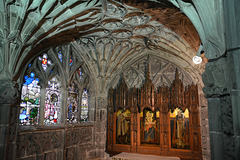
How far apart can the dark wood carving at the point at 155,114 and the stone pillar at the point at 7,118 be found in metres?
4.61

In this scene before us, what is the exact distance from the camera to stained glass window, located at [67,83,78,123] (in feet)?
25.5

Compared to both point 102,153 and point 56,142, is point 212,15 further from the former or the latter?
point 102,153

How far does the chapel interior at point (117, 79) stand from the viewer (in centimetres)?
258

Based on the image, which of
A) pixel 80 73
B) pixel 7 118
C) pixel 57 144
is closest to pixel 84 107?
pixel 80 73

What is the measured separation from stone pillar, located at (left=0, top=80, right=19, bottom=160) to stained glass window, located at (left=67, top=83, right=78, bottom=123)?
2683 millimetres

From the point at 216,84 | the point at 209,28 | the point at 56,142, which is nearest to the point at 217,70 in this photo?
the point at 216,84

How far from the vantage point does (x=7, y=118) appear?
4883 mm

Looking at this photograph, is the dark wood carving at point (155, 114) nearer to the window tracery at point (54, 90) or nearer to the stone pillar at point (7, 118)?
the window tracery at point (54, 90)

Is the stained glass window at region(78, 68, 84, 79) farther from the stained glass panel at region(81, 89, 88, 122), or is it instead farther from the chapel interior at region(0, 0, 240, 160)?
the stained glass panel at region(81, 89, 88, 122)

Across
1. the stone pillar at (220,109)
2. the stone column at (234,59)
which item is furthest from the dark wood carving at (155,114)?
the stone column at (234,59)

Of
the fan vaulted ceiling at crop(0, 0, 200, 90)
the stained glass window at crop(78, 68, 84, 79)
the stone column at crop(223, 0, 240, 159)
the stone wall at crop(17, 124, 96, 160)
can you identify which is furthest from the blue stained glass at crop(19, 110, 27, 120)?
the stone column at crop(223, 0, 240, 159)

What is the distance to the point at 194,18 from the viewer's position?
11.1 feet

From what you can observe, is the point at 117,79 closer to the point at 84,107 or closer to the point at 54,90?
the point at 84,107

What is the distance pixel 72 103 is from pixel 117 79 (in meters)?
2.71
